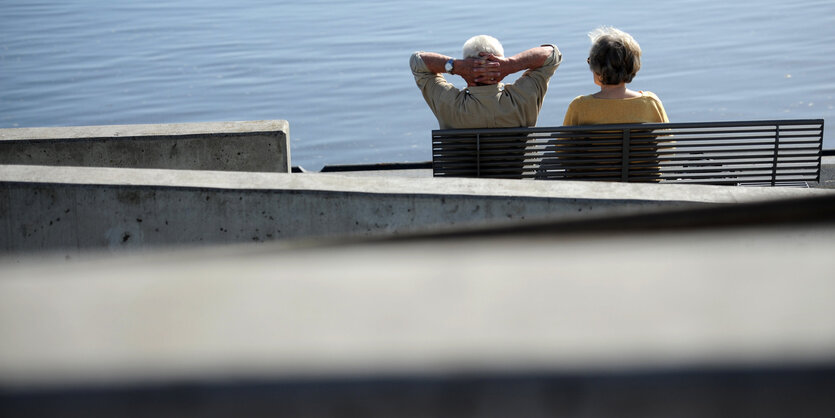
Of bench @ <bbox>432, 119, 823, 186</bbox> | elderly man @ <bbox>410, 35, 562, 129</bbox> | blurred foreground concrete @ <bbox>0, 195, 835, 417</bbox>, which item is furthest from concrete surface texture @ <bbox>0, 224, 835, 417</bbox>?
elderly man @ <bbox>410, 35, 562, 129</bbox>

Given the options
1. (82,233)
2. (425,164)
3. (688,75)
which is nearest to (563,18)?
(688,75)

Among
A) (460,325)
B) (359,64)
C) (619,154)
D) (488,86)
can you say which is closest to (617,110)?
(619,154)

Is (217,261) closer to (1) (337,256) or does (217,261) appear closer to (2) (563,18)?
(1) (337,256)

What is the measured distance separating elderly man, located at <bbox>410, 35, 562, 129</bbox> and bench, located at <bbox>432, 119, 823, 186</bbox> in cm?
22

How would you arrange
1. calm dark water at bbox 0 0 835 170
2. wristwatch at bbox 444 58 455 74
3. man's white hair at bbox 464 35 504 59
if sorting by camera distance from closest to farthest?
man's white hair at bbox 464 35 504 59 < wristwatch at bbox 444 58 455 74 < calm dark water at bbox 0 0 835 170

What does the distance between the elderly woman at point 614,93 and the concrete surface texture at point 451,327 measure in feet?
18.7

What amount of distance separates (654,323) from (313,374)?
0.41 feet

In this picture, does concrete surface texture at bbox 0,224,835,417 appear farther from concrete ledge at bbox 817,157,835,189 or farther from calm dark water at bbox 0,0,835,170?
calm dark water at bbox 0,0,835,170

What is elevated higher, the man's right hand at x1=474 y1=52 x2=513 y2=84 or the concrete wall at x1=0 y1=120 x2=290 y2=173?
the man's right hand at x1=474 y1=52 x2=513 y2=84

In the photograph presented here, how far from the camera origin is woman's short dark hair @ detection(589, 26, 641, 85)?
5.83 metres

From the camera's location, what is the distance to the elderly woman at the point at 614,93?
19.2 ft

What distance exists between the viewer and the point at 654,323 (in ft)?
1.05

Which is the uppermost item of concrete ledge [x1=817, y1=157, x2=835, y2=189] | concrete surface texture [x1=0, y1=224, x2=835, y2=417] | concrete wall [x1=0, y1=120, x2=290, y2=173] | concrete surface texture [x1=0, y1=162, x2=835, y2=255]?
concrete surface texture [x1=0, y1=224, x2=835, y2=417]

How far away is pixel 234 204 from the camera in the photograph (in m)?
4.28
